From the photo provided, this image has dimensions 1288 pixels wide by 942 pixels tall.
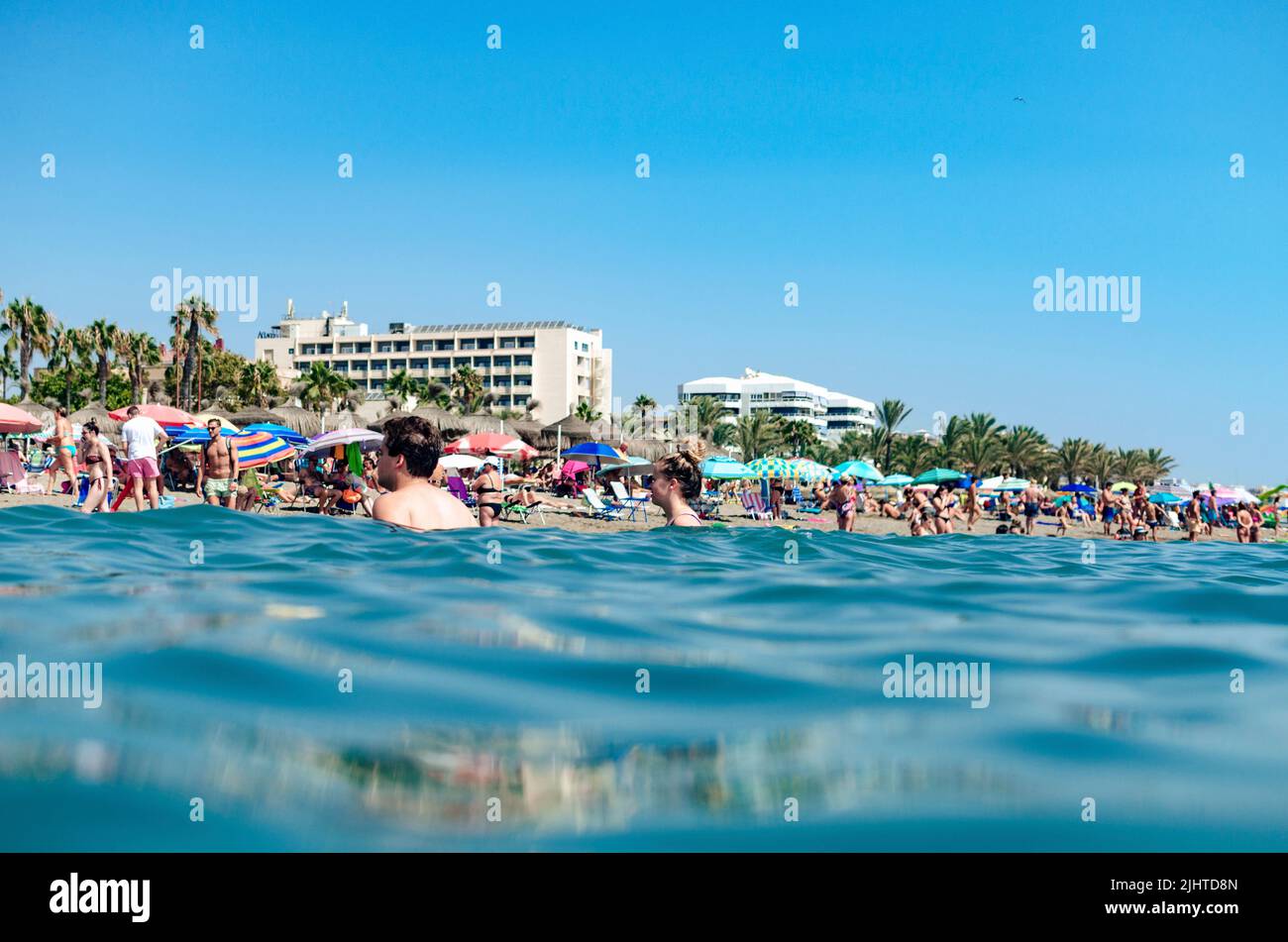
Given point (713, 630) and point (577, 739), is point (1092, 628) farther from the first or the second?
point (577, 739)

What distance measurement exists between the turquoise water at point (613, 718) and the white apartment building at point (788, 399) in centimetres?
11669

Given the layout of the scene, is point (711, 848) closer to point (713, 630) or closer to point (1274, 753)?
point (1274, 753)

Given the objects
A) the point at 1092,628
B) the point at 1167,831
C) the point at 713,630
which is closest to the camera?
the point at 1167,831

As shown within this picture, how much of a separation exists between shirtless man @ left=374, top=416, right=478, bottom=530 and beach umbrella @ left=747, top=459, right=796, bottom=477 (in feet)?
71.1

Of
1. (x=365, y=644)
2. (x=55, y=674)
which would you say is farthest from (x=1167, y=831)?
(x=55, y=674)

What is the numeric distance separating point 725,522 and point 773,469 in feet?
17.1

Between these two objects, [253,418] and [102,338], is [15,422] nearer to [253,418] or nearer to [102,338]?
[253,418]

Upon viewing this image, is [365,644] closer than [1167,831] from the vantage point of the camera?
No

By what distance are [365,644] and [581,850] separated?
6.29 ft

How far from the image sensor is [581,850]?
1.71m

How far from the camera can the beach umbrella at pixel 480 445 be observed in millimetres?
32844

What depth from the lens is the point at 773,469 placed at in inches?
1137
